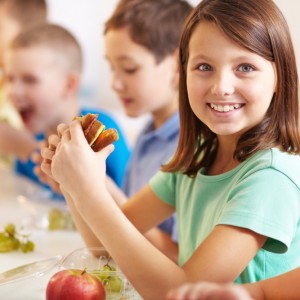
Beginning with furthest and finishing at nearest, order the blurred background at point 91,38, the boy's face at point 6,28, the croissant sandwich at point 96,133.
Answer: the blurred background at point 91,38 < the boy's face at point 6,28 < the croissant sandwich at point 96,133

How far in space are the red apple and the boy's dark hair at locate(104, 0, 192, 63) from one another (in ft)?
3.03

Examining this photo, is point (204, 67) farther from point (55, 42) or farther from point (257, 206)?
point (55, 42)

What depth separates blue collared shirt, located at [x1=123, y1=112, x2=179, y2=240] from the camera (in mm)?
1740

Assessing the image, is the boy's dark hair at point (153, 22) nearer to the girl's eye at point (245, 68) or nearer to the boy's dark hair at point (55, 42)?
the boy's dark hair at point (55, 42)

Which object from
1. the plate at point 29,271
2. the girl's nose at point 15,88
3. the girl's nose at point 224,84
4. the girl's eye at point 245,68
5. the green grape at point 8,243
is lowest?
the green grape at point 8,243

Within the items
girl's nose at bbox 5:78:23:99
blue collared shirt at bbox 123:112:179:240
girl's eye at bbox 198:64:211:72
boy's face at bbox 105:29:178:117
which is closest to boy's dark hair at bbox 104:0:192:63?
boy's face at bbox 105:29:178:117

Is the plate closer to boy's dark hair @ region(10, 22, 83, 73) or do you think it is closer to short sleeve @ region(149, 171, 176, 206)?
short sleeve @ region(149, 171, 176, 206)

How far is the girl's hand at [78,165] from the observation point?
949 millimetres

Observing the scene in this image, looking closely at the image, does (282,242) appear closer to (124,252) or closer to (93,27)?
(124,252)

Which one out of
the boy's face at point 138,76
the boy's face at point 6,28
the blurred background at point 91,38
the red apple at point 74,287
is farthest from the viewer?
the blurred background at point 91,38

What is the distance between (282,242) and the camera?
3.16 ft

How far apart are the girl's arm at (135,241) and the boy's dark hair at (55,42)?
1.27m

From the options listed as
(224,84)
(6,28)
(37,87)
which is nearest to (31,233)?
(224,84)

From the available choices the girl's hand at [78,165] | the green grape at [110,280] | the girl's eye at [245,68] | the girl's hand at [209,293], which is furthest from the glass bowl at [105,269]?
the girl's eye at [245,68]
